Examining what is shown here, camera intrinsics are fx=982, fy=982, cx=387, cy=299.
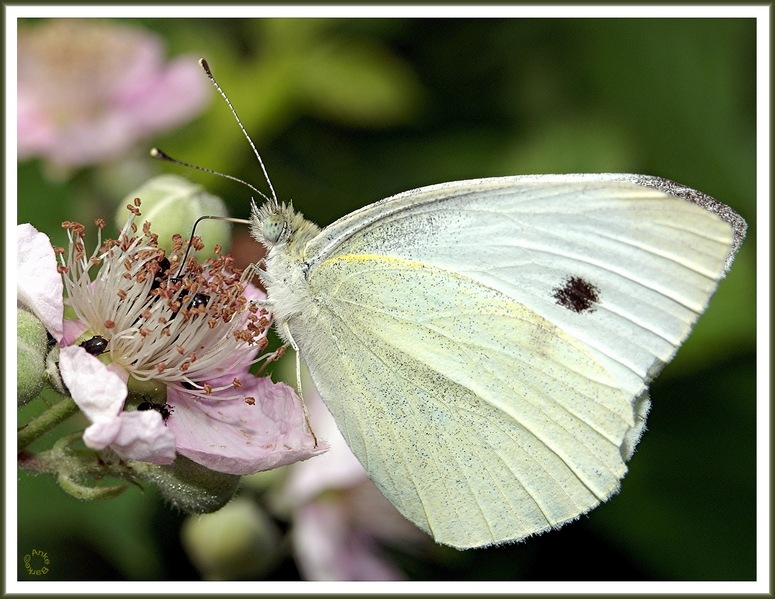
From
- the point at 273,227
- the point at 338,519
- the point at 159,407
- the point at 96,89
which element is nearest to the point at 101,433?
the point at 159,407

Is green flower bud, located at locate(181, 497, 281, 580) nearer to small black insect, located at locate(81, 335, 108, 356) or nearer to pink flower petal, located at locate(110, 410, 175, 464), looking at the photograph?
small black insect, located at locate(81, 335, 108, 356)

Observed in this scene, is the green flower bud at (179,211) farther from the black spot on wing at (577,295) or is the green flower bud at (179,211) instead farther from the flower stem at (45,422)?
the black spot on wing at (577,295)

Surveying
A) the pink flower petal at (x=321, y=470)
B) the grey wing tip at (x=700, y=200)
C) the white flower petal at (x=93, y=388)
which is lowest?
the pink flower petal at (x=321, y=470)

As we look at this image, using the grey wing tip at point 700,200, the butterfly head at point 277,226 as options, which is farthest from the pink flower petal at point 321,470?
the grey wing tip at point 700,200

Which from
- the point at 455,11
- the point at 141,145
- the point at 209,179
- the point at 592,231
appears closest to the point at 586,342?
the point at 592,231

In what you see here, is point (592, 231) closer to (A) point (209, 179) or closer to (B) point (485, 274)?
(B) point (485, 274)
